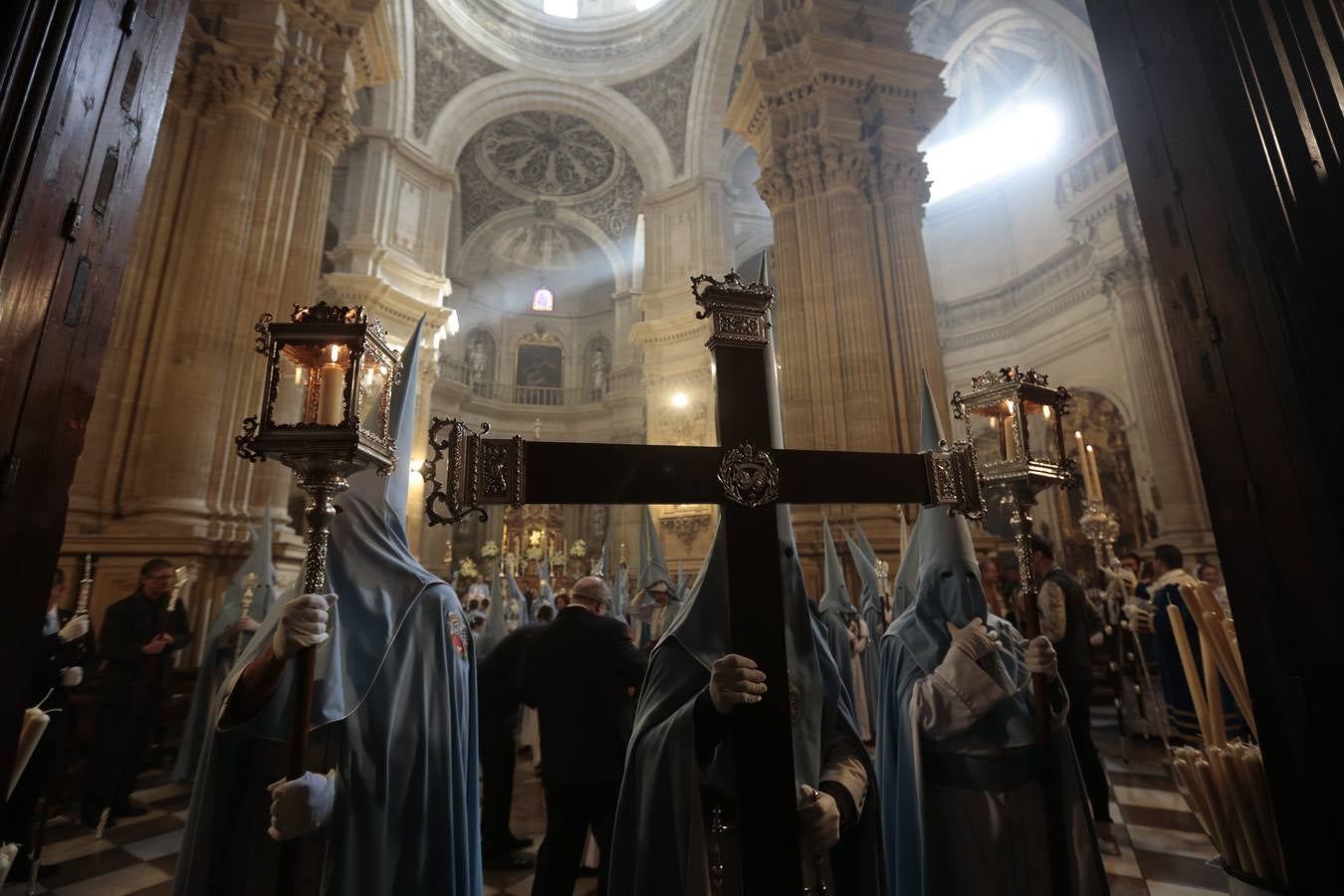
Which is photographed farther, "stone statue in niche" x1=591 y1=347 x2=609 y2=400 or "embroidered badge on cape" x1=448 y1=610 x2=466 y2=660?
"stone statue in niche" x1=591 y1=347 x2=609 y2=400

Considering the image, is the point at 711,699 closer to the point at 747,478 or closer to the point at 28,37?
the point at 747,478

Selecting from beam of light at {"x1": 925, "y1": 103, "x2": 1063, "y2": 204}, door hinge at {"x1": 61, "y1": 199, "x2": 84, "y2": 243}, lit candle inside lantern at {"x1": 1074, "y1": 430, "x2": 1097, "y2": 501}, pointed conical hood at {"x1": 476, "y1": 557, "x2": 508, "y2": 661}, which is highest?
beam of light at {"x1": 925, "y1": 103, "x2": 1063, "y2": 204}

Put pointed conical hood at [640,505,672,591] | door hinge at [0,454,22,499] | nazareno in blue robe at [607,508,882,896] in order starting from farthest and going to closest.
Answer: pointed conical hood at [640,505,672,591] < nazareno in blue robe at [607,508,882,896] < door hinge at [0,454,22,499]

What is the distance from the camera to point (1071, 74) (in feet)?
45.3

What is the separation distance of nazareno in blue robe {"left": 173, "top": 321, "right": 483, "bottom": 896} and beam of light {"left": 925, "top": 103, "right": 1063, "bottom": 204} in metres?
15.9

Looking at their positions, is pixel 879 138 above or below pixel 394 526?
above

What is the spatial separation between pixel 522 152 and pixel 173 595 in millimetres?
19507

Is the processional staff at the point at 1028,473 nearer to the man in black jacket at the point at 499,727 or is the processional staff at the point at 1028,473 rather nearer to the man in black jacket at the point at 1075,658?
the man in black jacket at the point at 1075,658

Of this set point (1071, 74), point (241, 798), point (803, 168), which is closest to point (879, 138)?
point (803, 168)

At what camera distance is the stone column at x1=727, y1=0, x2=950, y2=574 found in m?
7.96

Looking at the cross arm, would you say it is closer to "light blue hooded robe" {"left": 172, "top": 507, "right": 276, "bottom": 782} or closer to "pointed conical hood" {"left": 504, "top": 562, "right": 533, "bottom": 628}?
"light blue hooded robe" {"left": 172, "top": 507, "right": 276, "bottom": 782}

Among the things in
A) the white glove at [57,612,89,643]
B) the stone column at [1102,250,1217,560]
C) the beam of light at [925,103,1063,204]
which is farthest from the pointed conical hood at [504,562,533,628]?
the beam of light at [925,103,1063,204]

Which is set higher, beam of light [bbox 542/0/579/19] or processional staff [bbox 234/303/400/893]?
beam of light [bbox 542/0/579/19]

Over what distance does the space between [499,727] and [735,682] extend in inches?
112
